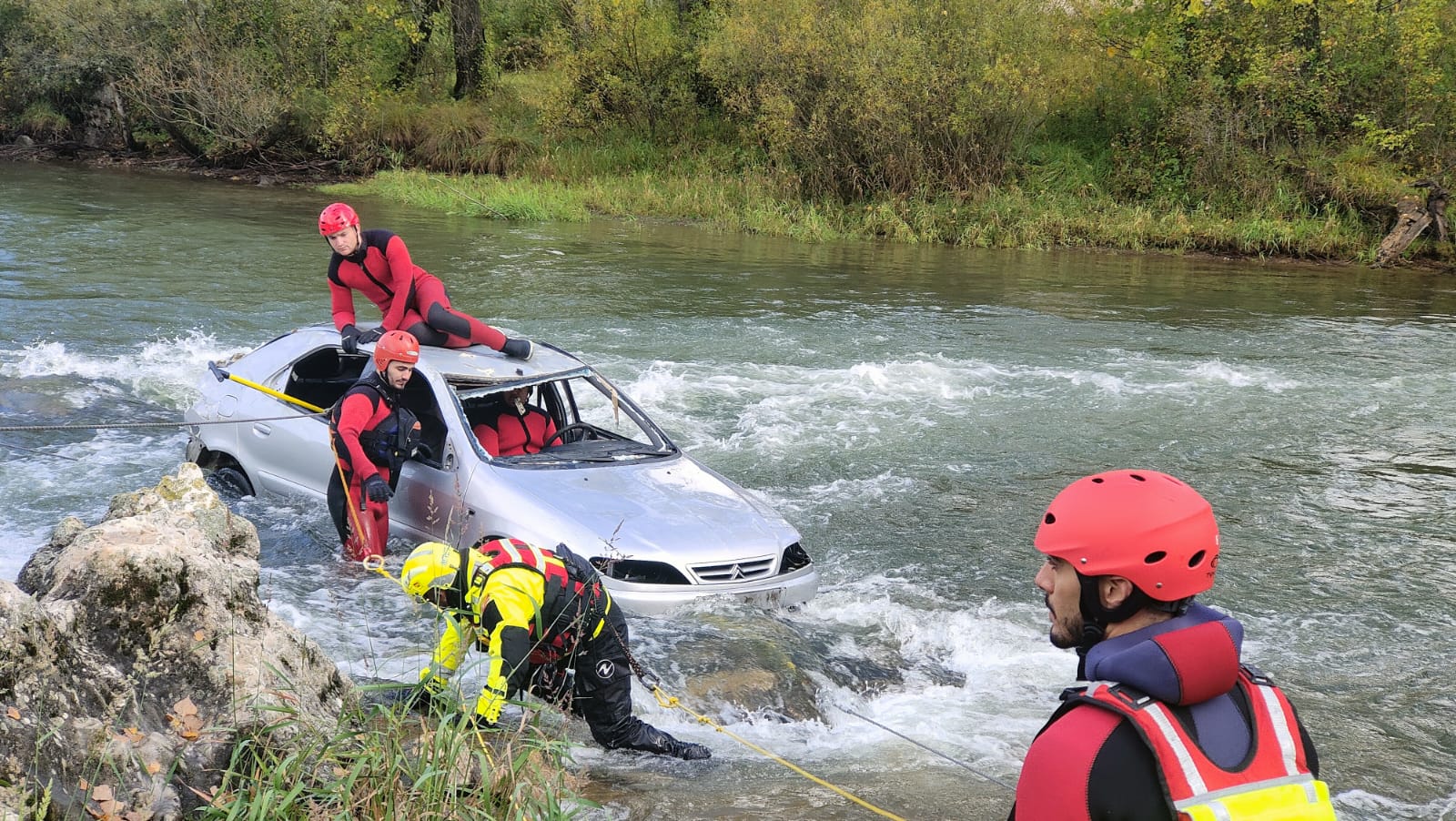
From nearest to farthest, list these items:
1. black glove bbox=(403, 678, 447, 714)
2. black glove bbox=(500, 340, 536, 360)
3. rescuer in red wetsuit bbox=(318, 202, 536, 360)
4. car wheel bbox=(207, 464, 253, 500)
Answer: black glove bbox=(403, 678, 447, 714), black glove bbox=(500, 340, 536, 360), rescuer in red wetsuit bbox=(318, 202, 536, 360), car wheel bbox=(207, 464, 253, 500)

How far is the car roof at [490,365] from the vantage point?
7.59 metres

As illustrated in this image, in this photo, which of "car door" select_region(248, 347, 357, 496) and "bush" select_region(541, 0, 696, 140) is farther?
"bush" select_region(541, 0, 696, 140)

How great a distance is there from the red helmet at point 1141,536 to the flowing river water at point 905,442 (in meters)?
2.73

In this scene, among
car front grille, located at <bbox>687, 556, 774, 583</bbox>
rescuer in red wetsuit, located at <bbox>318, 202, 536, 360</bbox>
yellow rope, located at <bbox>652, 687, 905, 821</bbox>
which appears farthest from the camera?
rescuer in red wetsuit, located at <bbox>318, 202, 536, 360</bbox>

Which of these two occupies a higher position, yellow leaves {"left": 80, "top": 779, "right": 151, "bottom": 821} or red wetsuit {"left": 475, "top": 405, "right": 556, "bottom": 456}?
yellow leaves {"left": 80, "top": 779, "right": 151, "bottom": 821}

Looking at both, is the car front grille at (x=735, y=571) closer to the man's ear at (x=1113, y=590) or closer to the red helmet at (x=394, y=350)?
the red helmet at (x=394, y=350)

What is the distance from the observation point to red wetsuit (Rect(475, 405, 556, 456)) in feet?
24.9

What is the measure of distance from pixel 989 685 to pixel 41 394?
29.7 feet

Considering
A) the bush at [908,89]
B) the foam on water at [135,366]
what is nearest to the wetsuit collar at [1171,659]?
the foam on water at [135,366]

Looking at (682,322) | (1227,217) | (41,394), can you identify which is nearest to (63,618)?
(41,394)

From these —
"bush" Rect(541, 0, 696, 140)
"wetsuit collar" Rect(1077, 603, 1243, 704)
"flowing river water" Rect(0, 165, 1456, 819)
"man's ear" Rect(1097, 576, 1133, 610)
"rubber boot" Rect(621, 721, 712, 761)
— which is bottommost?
"flowing river water" Rect(0, 165, 1456, 819)

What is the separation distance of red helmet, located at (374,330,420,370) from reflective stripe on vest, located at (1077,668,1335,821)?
5525 mm

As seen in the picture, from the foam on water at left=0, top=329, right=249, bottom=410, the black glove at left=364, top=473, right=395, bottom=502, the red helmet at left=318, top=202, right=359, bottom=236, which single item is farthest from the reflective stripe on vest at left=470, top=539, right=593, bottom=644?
the foam on water at left=0, top=329, right=249, bottom=410

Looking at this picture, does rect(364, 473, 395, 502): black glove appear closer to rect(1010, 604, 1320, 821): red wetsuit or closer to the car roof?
the car roof
